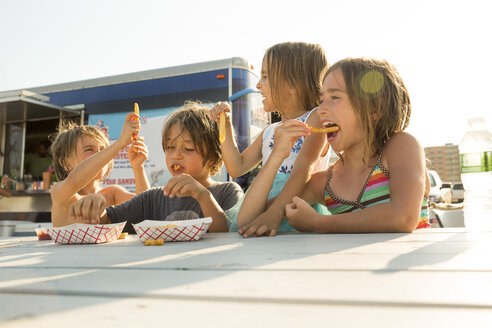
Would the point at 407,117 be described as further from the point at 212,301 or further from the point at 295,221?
the point at 212,301

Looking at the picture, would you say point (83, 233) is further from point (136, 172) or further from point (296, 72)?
point (296, 72)

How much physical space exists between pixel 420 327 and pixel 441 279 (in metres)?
0.22

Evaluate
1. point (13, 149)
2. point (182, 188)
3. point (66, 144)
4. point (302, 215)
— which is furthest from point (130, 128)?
point (13, 149)

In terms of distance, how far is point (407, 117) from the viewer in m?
1.83

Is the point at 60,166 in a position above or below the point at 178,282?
above

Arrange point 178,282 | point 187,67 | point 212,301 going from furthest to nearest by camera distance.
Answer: point 187,67, point 178,282, point 212,301

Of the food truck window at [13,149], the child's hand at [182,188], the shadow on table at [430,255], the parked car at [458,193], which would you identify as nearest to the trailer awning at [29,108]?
the food truck window at [13,149]

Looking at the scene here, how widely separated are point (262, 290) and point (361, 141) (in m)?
1.38

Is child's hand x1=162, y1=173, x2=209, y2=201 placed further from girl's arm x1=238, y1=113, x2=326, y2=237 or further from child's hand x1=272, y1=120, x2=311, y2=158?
child's hand x1=272, y1=120, x2=311, y2=158

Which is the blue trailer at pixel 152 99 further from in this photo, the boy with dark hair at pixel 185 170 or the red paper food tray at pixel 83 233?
the red paper food tray at pixel 83 233

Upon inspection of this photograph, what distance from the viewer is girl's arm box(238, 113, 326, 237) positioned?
A: 147cm

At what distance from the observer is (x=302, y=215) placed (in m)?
1.48

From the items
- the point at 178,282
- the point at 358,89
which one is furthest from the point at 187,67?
the point at 178,282

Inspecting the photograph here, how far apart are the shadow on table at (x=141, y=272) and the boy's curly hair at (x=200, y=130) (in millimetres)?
1347
